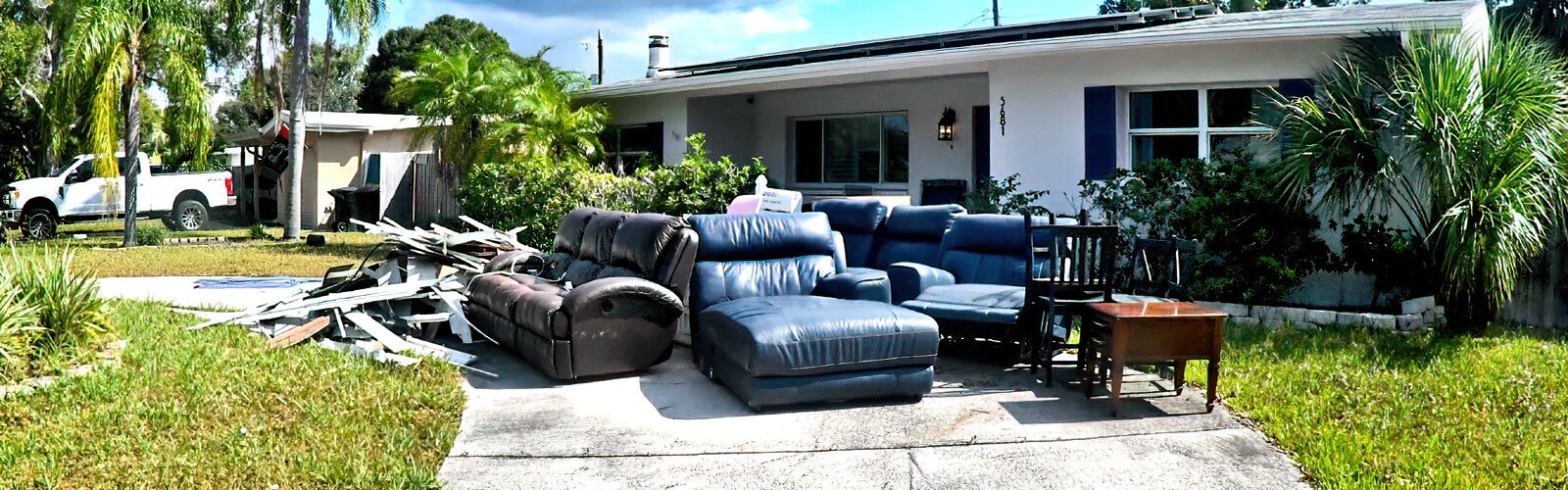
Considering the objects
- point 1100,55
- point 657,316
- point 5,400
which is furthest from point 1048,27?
point 5,400

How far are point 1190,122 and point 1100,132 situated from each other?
814 mm

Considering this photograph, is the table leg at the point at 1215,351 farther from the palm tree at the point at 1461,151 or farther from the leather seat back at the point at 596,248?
the leather seat back at the point at 596,248

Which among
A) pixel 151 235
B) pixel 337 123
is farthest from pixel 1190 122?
pixel 337 123

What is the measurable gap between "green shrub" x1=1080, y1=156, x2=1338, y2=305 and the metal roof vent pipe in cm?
1077

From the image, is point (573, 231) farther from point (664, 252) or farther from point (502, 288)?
point (664, 252)

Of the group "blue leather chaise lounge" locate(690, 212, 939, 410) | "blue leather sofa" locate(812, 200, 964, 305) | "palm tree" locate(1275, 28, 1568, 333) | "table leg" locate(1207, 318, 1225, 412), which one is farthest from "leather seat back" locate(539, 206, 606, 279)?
"palm tree" locate(1275, 28, 1568, 333)

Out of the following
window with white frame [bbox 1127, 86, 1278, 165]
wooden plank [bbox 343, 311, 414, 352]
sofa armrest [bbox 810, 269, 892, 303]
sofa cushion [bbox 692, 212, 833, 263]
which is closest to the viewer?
wooden plank [bbox 343, 311, 414, 352]

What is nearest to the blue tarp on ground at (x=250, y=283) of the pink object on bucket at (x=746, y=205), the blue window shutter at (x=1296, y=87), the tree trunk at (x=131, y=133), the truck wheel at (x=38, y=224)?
the pink object on bucket at (x=746, y=205)

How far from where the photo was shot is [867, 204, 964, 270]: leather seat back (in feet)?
26.7

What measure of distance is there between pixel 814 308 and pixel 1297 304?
5282 mm

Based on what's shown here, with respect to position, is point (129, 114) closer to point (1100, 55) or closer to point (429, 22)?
point (1100, 55)

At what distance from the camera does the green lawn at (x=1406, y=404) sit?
4.70 meters

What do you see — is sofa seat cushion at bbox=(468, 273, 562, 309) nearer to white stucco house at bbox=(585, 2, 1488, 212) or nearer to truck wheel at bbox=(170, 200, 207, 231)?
white stucco house at bbox=(585, 2, 1488, 212)

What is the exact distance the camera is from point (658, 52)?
62.4ft
